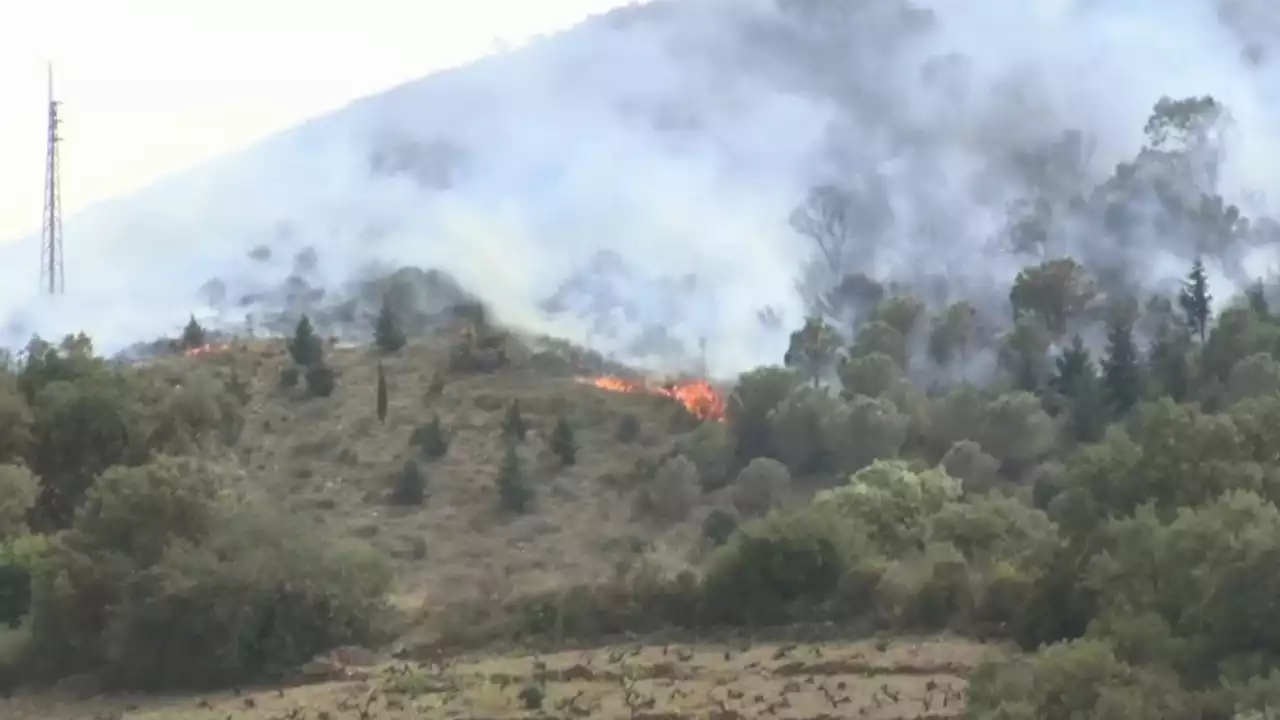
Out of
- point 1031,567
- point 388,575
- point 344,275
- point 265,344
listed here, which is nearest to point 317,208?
point 344,275

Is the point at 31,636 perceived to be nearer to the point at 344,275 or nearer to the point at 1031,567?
the point at 1031,567

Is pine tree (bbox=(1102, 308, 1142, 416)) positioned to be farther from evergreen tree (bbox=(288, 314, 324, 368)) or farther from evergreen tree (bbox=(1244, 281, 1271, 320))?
evergreen tree (bbox=(288, 314, 324, 368))

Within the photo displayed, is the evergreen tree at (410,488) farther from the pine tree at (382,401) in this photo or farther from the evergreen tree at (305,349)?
the evergreen tree at (305,349)

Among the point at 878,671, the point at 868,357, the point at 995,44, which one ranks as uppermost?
the point at 995,44

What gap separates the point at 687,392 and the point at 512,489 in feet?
33.1

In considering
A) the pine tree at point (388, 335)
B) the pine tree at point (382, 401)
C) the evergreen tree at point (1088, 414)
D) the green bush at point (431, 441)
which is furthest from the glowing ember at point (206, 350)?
the evergreen tree at point (1088, 414)

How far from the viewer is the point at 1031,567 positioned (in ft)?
54.0

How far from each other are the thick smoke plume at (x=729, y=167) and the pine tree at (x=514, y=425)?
43.5 feet

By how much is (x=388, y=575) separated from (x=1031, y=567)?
30.0 feet

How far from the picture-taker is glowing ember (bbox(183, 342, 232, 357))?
4784 cm

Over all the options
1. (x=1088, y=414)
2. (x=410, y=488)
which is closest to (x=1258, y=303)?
(x=1088, y=414)

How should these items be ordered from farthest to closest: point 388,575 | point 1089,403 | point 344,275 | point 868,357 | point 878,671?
point 344,275 < point 868,357 < point 1089,403 < point 388,575 < point 878,671

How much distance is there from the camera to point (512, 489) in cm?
3734

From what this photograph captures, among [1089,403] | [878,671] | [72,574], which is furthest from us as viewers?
[1089,403]
